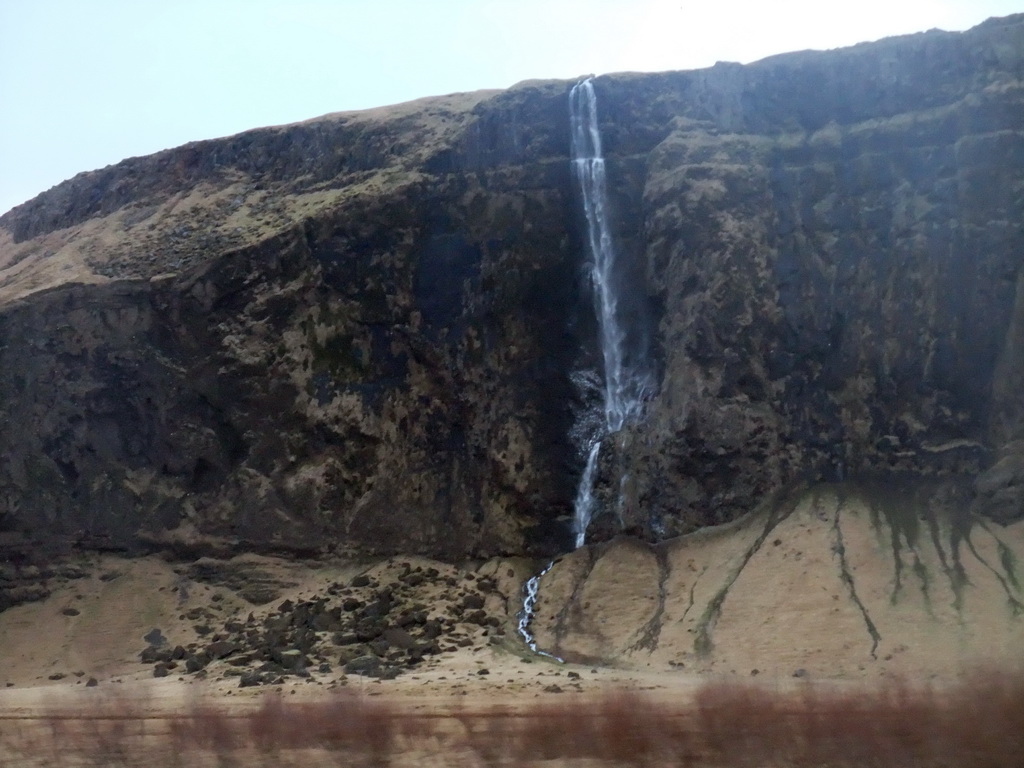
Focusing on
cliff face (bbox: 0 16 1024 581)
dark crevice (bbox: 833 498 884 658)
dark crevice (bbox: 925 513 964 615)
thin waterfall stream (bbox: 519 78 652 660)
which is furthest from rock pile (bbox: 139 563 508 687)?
dark crevice (bbox: 925 513 964 615)

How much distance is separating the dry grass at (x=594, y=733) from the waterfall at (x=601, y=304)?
16.0 meters

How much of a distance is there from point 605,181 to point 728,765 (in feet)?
81.2

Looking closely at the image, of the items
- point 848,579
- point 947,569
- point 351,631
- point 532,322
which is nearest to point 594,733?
point 848,579

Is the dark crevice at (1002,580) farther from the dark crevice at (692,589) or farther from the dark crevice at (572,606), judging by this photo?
the dark crevice at (572,606)

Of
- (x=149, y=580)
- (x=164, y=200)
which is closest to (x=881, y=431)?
(x=149, y=580)

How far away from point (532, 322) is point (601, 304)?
217cm

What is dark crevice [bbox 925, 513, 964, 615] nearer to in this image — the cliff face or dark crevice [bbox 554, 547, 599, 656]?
the cliff face

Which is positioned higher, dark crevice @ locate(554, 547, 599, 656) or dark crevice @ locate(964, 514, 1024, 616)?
dark crevice @ locate(964, 514, 1024, 616)

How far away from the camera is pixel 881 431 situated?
102 feet

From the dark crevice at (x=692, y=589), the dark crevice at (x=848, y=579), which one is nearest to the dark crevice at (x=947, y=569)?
the dark crevice at (x=848, y=579)

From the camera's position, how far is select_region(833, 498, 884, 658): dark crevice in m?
23.6

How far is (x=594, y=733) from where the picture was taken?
14.4m

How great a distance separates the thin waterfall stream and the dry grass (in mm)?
15885

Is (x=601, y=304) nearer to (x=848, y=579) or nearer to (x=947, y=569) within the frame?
(x=848, y=579)
